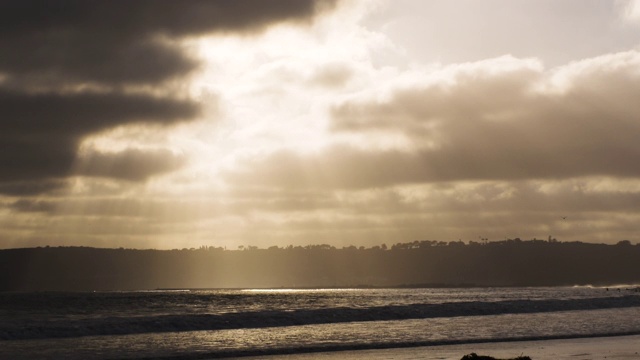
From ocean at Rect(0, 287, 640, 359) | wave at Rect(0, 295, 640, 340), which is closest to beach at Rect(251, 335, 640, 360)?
ocean at Rect(0, 287, 640, 359)

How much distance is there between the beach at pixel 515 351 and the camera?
34938mm

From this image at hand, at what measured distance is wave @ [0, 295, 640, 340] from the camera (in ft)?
157

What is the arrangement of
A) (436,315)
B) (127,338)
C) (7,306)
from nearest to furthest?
(127,338) → (436,315) → (7,306)

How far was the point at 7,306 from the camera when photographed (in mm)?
76812

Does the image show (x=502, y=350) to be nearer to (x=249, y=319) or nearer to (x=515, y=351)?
(x=515, y=351)

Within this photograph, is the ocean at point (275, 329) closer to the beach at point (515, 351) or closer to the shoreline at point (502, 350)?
the shoreline at point (502, 350)

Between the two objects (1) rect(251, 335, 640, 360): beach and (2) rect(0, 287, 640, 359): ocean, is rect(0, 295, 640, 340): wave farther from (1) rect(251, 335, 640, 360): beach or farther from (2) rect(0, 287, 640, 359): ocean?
(1) rect(251, 335, 640, 360): beach

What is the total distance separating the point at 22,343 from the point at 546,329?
3143cm

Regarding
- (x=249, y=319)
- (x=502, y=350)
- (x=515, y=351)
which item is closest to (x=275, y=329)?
(x=249, y=319)

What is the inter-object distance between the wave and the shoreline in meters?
16.1

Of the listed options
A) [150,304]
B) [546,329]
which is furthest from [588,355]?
[150,304]

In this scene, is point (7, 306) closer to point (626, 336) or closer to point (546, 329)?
point (546, 329)

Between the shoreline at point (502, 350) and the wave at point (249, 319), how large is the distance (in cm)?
1608

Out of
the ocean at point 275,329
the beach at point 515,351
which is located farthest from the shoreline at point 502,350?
the ocean at point 275,329
